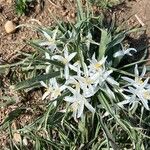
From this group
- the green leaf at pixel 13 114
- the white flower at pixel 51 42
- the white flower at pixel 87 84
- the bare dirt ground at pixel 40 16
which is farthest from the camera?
the bare dirt ground at pixel 40 16

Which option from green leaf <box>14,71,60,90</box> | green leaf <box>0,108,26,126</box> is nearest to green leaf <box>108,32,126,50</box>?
green leaf <box>14,71,60,90</box>

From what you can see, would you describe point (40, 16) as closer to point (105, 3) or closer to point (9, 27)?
point (9, 27)

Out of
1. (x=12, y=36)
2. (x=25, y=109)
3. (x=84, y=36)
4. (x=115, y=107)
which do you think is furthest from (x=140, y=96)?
(x=12, y=36)

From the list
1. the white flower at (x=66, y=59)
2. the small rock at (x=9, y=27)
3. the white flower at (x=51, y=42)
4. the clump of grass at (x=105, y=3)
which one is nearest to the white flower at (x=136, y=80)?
the white flower at (x=66, y=59)

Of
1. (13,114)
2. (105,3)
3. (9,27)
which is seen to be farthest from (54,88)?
(105,3)

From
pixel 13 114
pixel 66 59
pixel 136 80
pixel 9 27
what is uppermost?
pixel 9 27

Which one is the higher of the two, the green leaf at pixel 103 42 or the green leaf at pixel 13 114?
the green leaf at pixel 103 42

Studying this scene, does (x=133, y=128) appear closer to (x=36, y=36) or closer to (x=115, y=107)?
(x=115, y=107)

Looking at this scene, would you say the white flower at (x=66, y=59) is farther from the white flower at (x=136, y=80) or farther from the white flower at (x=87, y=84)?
the white flower at (x=136, y=80)

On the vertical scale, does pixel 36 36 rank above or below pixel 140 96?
above
